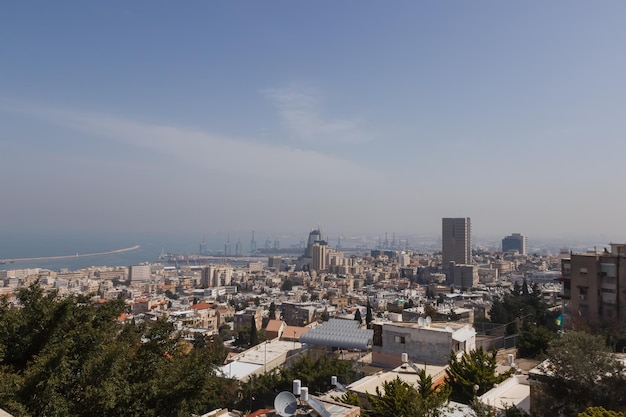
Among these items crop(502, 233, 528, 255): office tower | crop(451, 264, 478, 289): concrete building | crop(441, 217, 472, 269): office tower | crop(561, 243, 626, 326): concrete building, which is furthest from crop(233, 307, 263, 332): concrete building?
crop(502, 233, 528, 255): office tower

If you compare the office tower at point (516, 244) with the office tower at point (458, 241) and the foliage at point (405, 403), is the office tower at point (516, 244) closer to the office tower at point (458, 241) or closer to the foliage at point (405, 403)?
the office tower at point (458, 241)

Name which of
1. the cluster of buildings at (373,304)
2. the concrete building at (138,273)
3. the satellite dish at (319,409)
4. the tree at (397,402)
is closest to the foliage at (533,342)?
the cluster of buildings at (373,304)

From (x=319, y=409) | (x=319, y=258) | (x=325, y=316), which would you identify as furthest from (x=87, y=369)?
(x=319, y=258)

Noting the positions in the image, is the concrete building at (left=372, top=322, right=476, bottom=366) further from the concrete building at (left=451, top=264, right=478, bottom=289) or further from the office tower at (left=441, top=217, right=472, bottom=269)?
the office tower at (left=441, top=217, right=472, bottom=269)

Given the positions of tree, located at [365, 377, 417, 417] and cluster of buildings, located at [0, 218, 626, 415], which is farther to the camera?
cluster of buildings, located at [0, 218, 626, 415]

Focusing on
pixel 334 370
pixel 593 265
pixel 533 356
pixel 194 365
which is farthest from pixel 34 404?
pixel 593 265
